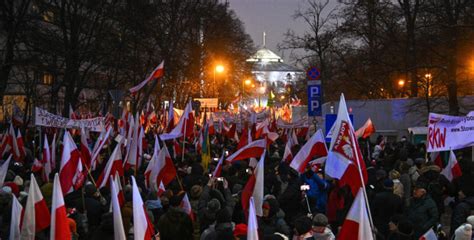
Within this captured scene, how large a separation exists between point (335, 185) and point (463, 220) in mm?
2076

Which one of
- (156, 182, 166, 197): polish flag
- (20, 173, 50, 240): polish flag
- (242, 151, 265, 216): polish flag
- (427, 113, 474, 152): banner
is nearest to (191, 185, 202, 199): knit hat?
(242, 151, 265, 216): polish flag

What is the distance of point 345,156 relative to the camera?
757 centimetres

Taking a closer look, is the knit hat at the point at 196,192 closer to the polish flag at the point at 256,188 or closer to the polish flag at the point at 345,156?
the polish flag at the point at 256,188

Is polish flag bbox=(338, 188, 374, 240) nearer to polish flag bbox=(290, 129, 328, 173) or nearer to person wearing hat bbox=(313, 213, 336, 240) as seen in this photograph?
person wearing hat bbox=(313, 213, 336, 240)

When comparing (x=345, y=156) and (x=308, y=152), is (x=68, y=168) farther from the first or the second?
(x=345, y=156)

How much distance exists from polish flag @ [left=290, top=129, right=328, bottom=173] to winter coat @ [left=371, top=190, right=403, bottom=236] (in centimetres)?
144

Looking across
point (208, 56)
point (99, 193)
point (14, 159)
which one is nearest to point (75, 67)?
point (14, 159)

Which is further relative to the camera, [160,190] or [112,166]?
[160,190]

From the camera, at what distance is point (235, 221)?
8508mm

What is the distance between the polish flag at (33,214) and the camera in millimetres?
7082

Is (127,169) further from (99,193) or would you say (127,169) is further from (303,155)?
(303,155)

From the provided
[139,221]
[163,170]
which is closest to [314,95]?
[163,170]

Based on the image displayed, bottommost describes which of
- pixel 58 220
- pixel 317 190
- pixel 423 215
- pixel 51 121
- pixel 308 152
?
pixel 423 215

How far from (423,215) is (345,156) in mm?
1587
